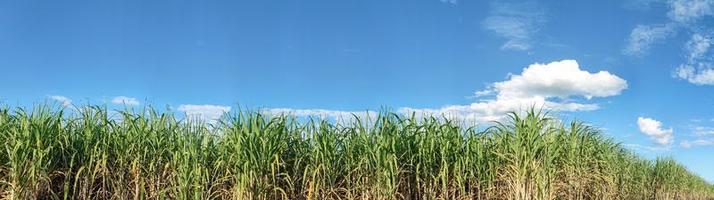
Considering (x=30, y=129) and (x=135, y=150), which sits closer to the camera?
(x=30, y=129)

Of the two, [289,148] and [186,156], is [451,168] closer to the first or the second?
[289,148]

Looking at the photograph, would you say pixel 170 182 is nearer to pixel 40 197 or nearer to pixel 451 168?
pixel 40 197

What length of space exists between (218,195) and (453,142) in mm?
2894

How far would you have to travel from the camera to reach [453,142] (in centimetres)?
778

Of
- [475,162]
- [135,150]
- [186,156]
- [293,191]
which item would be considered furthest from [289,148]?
[475,162]

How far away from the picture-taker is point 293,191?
22.4 feet

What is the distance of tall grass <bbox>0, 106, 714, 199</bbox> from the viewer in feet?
21.8

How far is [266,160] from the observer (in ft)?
22.0

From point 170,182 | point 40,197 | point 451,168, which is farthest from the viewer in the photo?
point 451,168

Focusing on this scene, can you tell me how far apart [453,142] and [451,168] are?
0.32 m

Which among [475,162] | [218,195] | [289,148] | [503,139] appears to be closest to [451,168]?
[475,162]

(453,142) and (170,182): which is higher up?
(453,142)

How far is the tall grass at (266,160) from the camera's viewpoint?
6.64 m

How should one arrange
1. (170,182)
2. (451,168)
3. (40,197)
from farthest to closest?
(451,168) → (170,182) → (40,197)
